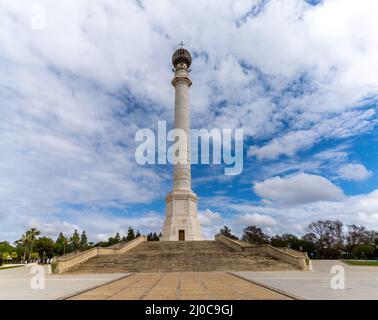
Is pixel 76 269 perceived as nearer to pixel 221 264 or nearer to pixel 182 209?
pixel 221 264

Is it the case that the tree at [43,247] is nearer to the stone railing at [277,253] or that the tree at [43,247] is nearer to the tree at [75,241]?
the tree at [75,241]

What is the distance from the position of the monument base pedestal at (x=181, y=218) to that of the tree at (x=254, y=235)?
31286 mm

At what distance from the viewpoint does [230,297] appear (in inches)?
339

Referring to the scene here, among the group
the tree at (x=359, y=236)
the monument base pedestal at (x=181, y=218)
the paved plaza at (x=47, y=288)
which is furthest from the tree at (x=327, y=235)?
the paved plaza at (x=47, y=288)

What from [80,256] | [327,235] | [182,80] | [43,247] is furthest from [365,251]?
[43,247]

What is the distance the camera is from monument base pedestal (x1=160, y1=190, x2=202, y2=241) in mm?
37750

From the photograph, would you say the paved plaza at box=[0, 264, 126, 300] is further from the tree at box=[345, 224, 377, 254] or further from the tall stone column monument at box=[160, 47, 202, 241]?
the tree at box=[345, 224, 377, 254]

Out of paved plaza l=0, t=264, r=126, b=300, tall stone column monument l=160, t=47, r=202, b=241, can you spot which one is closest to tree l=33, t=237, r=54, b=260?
tall stone column monument l=160, t=47, r=202, b=241

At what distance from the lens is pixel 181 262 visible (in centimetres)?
2197

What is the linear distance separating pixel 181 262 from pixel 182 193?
58.0 ft

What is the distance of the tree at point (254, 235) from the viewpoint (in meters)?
67.2

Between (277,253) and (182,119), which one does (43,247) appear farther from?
(277,253)
